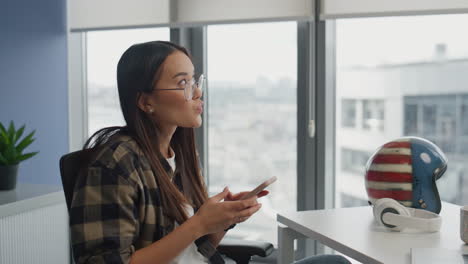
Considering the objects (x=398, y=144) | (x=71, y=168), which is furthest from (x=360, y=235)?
(x=71, y=168)

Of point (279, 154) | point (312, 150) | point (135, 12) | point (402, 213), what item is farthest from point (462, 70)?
point (135, 12)

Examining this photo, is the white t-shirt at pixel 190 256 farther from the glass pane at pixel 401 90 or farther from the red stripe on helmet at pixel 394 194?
the glass pane at pixel 401 90

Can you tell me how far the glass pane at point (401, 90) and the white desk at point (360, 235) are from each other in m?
0.71

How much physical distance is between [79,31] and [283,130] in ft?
4.15

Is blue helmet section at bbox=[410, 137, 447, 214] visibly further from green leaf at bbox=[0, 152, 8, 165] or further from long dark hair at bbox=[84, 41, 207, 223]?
green leaf at bbox=[0, 152, 8, 165]

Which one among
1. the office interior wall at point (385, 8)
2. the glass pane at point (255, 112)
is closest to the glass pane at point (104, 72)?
the glass pane at point (255, 112)

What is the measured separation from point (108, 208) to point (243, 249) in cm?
53

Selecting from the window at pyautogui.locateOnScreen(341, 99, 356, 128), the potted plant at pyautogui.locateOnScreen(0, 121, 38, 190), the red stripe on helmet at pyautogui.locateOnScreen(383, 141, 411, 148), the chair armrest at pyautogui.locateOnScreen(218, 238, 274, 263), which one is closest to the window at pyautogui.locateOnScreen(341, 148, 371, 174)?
the window at pyautogui.locateOnScreen(341, 99, 356, 128)

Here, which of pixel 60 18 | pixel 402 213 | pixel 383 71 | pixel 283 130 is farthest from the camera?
pixel 60 18

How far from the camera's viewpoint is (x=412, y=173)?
1529 millimetres

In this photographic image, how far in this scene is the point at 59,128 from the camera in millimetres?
3029

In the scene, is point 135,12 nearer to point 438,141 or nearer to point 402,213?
point 438,141

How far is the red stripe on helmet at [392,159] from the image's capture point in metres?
1.54

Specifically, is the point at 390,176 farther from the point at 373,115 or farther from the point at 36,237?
the point at 36,237
